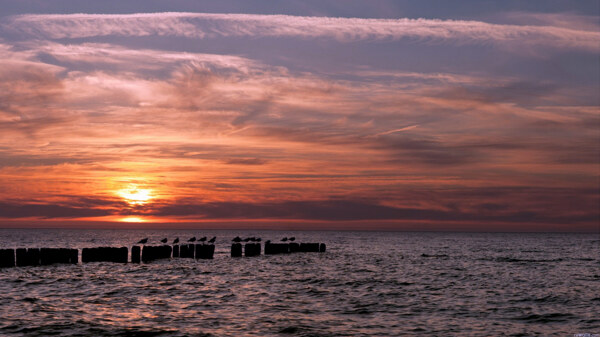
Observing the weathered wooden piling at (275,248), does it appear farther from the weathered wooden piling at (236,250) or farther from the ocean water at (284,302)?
the ocean water at (284,302)

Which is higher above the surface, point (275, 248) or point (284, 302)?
point (275, 248)

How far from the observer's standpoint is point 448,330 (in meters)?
20.7

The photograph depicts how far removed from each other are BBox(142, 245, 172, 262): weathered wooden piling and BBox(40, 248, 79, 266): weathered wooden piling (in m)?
6.25

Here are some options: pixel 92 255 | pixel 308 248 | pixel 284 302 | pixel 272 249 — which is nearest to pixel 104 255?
pixel 92 255

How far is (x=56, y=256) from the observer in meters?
39.8

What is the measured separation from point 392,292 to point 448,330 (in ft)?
32.9

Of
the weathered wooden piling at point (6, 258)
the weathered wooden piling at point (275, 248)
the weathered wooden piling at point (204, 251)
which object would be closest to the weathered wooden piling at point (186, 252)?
the weathered wooden piling at point (204, 251)

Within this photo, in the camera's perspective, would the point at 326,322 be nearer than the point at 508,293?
Yes

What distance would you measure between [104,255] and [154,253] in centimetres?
589

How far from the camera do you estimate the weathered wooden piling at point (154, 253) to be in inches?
1818

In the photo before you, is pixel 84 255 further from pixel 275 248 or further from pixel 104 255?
pixel 275 248

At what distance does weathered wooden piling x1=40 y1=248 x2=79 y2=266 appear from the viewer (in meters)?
39.2

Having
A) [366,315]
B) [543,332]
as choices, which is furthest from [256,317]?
[543,332]

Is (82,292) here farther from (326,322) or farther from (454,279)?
(454,279)
